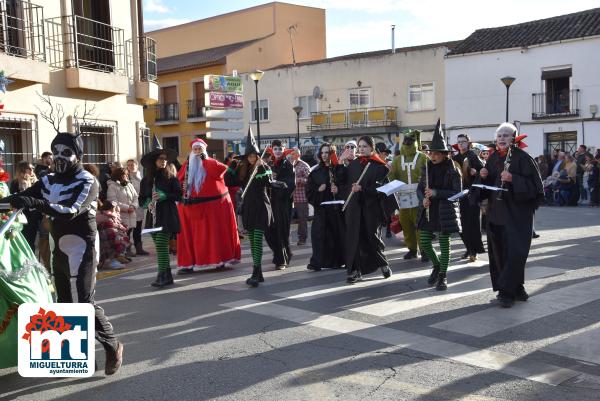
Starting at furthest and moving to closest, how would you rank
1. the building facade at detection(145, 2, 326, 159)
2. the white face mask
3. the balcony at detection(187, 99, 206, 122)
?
the balcony at detection(187, 99, 206, 122) < the building facade at detection(145, 2, 326, 159) < the white face mask

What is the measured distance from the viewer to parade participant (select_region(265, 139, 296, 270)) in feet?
33.8

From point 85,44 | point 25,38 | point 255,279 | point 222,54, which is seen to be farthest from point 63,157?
point 222,54

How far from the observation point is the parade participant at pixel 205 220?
10055 mm

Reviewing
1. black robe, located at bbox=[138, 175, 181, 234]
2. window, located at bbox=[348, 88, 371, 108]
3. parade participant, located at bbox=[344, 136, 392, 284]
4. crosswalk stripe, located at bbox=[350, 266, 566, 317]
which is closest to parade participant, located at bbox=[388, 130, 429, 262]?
parade participant, located at bbox=[344, 136, 392, 284]

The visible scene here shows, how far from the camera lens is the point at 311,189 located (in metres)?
10.2

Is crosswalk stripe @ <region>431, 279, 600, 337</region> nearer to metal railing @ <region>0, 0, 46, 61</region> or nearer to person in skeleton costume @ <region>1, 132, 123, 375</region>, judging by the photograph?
person in skeleton costume @ <region>1, 132, 123, 375</region>

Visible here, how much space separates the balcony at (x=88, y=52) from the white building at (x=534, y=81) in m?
22.8

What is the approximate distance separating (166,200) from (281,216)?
2178 millimetres

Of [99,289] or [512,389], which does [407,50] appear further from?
[512,389]

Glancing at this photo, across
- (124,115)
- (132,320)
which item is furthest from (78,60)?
(132,320)

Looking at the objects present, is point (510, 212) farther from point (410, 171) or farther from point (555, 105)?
point (555, 105)

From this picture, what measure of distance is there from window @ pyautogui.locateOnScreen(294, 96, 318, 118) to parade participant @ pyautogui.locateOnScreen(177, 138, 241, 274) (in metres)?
32.3

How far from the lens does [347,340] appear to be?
6121 millimetres

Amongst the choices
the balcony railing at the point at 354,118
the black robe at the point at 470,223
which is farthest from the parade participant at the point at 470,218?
the balcony railing at the point at 354,118
